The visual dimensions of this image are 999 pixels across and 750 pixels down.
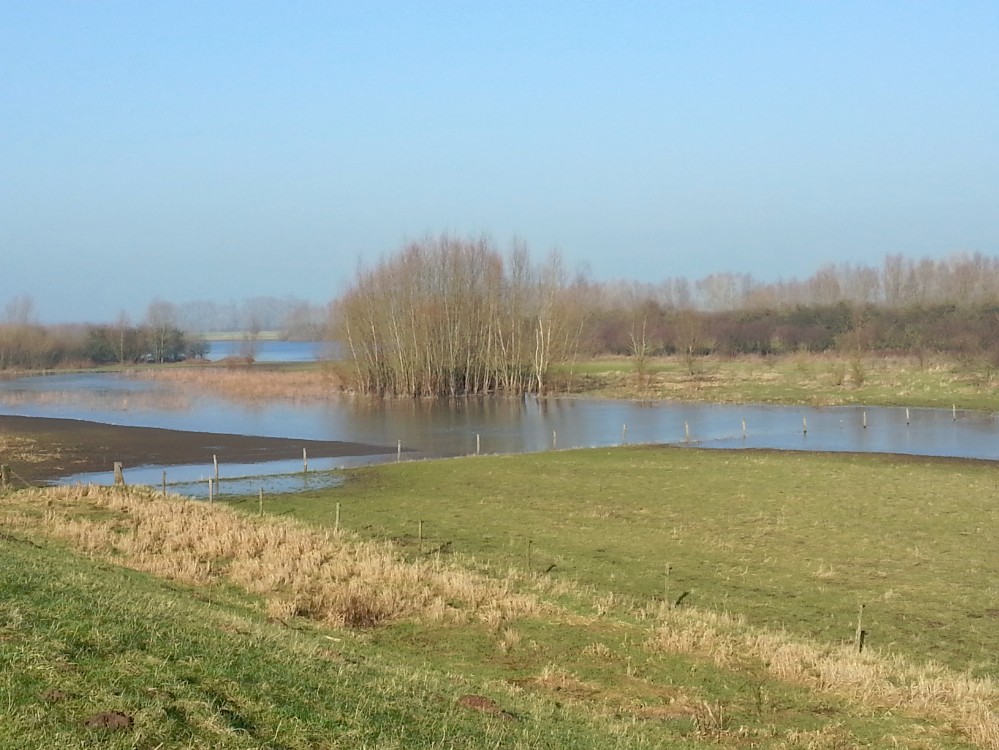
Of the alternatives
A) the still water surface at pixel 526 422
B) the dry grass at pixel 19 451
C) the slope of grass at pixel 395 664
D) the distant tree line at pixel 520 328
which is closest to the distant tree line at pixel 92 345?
the distant tree line at pixel 520 328

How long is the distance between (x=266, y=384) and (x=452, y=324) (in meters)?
20.6

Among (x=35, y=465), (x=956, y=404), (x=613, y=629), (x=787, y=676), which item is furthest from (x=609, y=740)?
(x=956, y=404)

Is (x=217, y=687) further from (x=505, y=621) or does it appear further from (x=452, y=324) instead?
(x=452, y=324)

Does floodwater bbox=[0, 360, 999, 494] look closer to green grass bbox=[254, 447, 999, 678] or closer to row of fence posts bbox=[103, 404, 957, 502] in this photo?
row of fence posts bbox=[103, 404, 957, 502]

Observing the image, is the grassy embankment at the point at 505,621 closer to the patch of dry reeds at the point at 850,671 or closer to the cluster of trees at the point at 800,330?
the patch of dry reeds at the point at 850,671

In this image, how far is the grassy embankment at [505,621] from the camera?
24.7 ft

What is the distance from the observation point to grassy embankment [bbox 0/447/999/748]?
24.7 ft

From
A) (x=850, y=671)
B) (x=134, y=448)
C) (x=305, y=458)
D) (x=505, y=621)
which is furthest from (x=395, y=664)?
(x=134, y=448)

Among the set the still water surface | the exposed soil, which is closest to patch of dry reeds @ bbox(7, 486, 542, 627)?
the still water surface

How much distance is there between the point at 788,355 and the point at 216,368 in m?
71.1

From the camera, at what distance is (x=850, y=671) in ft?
38.0

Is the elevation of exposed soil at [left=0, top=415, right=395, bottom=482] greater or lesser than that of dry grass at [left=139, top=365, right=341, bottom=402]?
lesser

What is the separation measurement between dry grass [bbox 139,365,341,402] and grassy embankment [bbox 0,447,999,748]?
53222mm

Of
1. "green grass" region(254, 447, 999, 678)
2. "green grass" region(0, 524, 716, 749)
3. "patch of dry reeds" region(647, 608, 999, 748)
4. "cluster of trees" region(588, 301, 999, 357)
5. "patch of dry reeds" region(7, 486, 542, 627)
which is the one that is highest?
"cluster of trees" region(588, 301, 999, 357)
